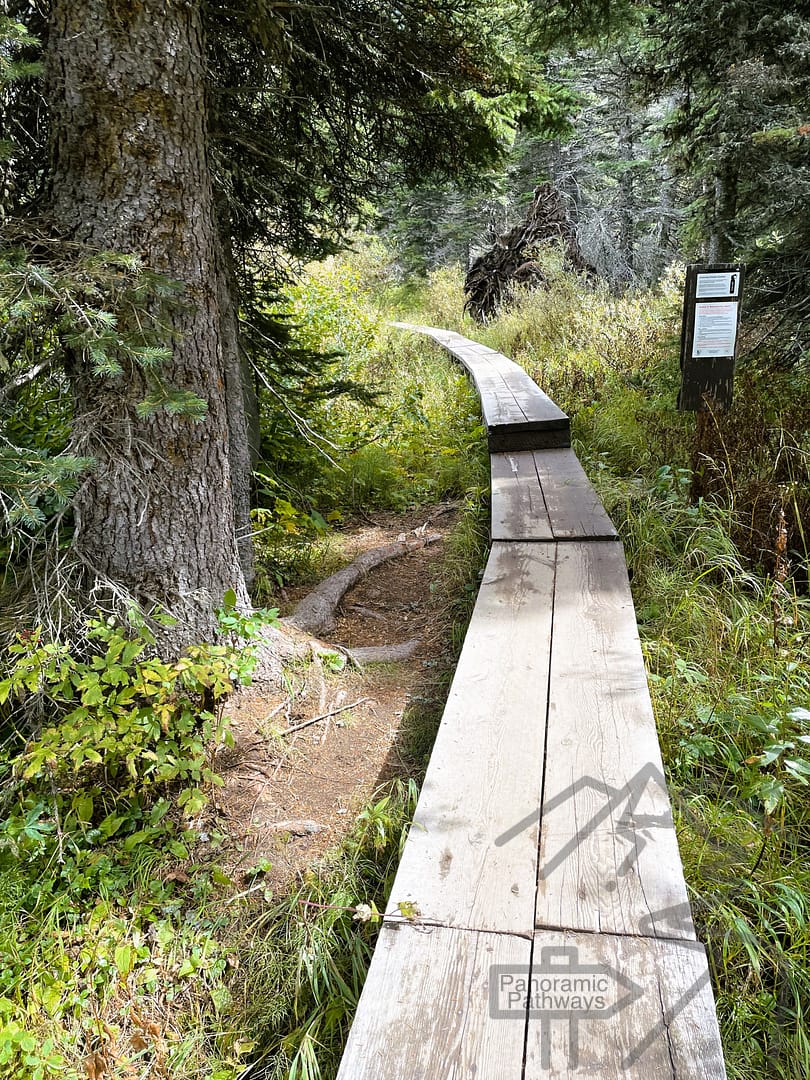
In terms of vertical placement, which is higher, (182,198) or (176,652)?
(182,198)

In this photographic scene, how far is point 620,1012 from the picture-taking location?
1.37 metres

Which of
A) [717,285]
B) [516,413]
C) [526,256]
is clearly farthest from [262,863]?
[526,256]

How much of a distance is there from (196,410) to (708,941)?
2428 mm

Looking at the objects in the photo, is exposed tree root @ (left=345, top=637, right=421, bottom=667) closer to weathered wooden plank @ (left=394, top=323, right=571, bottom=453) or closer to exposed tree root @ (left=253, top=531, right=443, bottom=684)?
exposed tree root @ (left=253, top=531, right=443, bottom=684)

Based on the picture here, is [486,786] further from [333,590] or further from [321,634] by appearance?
[333,590]

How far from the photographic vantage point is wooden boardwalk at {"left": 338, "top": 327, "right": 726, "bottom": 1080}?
1327mm

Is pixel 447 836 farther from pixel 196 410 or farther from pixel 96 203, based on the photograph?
pixel 96 203

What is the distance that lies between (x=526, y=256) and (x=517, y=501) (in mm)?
13067

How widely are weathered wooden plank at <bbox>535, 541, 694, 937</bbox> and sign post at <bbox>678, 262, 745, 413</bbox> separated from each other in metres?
3.53

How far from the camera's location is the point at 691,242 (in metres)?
9.35

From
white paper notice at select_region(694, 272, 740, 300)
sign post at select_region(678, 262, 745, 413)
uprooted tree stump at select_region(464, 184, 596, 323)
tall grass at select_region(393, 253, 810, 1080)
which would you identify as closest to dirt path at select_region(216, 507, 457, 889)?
tall grass at select_region(393, 253, 810, 1080)

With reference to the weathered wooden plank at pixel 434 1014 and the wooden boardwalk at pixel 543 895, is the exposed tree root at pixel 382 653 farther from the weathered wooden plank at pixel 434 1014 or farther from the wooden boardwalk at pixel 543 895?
the weathered wooden plank at pixel 434 1014

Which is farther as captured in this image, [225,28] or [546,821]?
[225,28]

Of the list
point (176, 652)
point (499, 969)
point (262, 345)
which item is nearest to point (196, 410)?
point (176, 652)
